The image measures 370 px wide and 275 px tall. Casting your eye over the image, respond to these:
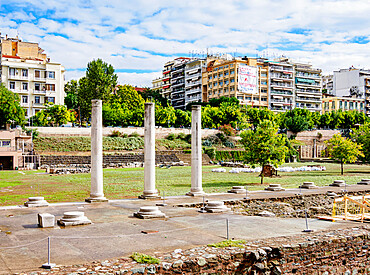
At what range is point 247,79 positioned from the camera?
12231 centimetres

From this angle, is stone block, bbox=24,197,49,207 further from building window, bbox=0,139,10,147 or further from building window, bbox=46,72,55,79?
building window, bbox=46,72,55,79

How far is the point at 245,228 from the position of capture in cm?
1622

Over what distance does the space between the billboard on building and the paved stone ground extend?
10226cm

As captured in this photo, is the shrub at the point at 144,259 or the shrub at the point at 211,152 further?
the shrub at the point at 211,152

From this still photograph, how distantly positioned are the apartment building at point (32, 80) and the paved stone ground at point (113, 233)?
75.0 meters

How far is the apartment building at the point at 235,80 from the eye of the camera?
122 m

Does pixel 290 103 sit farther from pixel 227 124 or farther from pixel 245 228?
pixel 245 228

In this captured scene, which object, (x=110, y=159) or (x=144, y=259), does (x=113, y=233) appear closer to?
(x=144, y=259)

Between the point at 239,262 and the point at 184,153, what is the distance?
68034 millimetres

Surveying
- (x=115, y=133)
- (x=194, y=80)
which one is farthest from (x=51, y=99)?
(x=194, y=80)

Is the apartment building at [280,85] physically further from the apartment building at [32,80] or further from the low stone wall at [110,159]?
the apartment building at [32,80]

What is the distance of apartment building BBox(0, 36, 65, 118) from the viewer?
89000 mm

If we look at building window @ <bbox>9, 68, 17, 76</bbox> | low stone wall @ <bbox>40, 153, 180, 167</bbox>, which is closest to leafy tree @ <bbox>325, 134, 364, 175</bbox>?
low stone wall @ <bbox>40, 153, 180, 167</bbox>

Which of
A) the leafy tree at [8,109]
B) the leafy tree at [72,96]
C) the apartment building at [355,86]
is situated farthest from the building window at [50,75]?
the apartment building at [355,86]
